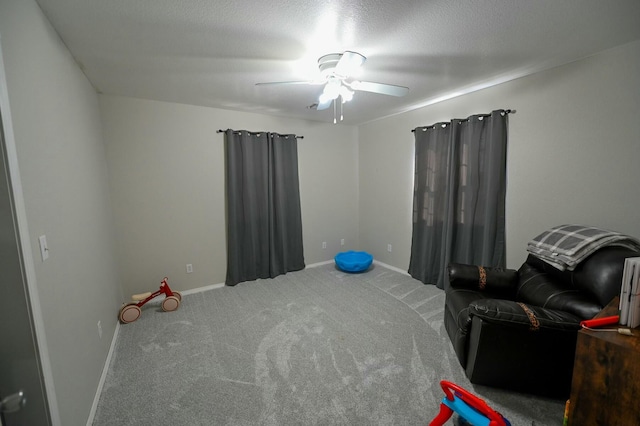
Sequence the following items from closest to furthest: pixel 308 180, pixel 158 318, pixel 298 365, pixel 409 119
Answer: pixel 298 365 → pixel 158 318 → pixel 409 119 → pixel 308 180

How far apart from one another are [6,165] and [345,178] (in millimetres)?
3931

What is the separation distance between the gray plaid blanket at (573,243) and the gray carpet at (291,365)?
0.92m

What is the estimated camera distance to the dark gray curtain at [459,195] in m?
2.73

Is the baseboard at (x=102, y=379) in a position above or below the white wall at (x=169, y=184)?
below

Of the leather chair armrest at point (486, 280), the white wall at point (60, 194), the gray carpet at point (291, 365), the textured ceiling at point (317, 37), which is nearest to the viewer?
the white wall at point (60, 194)

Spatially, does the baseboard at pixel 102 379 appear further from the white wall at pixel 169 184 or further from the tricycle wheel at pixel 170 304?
the white wall at pixel 169 184

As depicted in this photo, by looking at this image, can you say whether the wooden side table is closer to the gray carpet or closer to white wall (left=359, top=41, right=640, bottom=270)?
the gray carpet

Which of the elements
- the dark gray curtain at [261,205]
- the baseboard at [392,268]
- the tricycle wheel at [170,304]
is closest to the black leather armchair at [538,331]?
the baseboard at [392,268]

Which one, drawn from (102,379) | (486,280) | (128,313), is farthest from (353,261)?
(102,379)

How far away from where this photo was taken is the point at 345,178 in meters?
4.51

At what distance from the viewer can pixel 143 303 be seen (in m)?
2.80

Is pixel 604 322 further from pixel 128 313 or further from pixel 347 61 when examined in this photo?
pixel 128 313

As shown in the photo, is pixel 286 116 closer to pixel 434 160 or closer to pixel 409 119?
pixel 409 119

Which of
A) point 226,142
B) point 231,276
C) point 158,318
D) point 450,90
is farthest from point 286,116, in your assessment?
point 158,318
